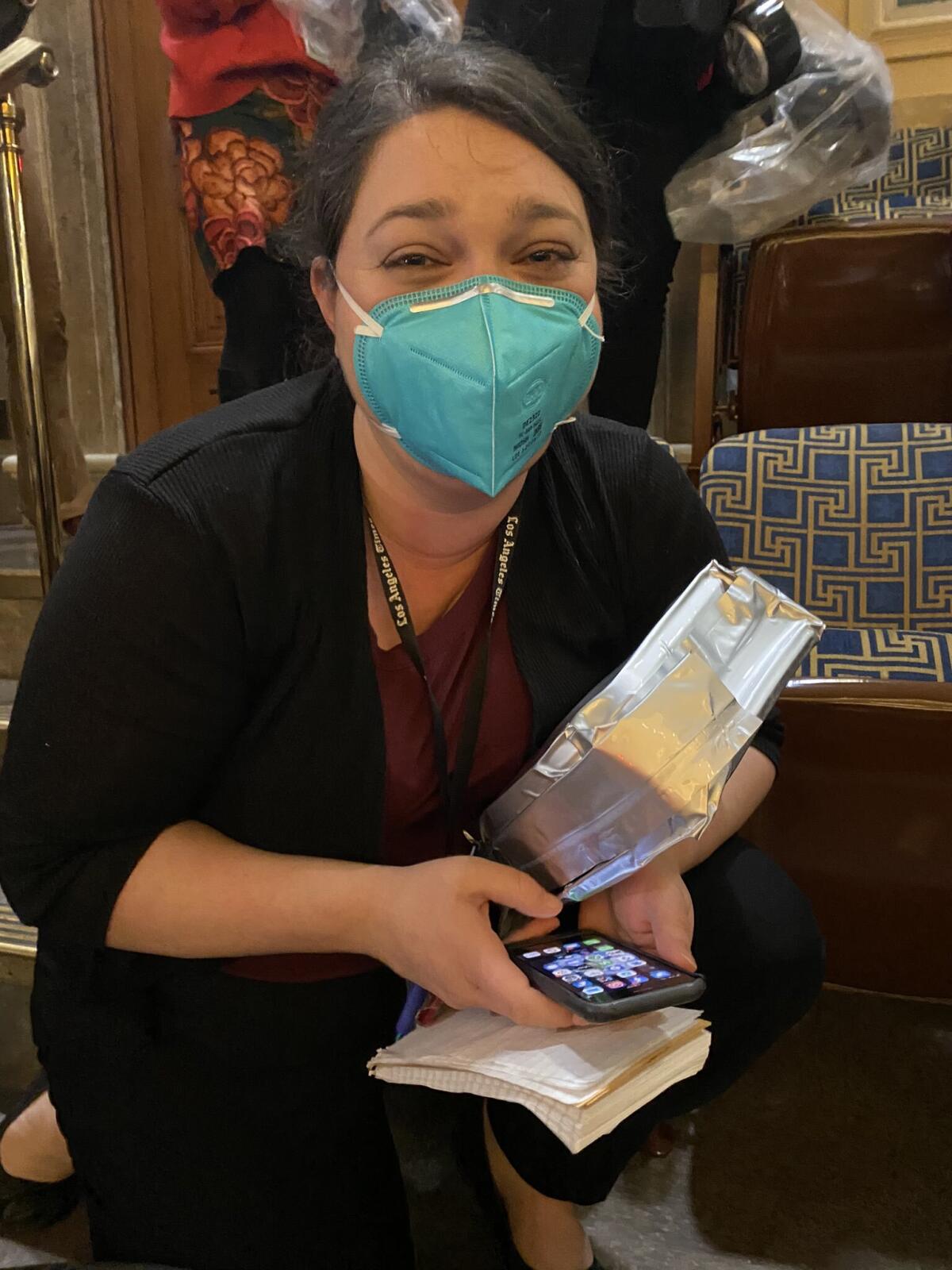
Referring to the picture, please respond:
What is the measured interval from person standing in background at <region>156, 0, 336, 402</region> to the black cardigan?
1.82 feet

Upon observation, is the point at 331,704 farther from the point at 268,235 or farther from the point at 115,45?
the point at 115,45

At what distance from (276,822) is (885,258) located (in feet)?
5.08

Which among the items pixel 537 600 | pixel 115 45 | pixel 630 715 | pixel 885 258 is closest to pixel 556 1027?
pixel 630 715

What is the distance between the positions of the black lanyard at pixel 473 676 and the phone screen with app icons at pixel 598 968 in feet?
0.49

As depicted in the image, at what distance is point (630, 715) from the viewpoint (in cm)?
66

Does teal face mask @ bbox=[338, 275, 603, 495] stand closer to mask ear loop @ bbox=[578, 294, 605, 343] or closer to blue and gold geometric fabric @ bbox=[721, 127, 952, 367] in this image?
mask ear loop @ bbox=[578, 294, 605, 343]

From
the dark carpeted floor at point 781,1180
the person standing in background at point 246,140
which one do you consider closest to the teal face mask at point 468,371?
the dark carpeted floor at point 781,1180

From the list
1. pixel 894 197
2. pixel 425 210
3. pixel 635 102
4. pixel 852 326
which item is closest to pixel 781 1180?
pixel 425 210

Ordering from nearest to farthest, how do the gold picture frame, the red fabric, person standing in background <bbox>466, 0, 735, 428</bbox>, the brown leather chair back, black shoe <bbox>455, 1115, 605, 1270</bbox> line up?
black shoe <bbox>455, 1115, 605, 1270</bbox> → the red fabric → person standing in background <bbox>466, 0, 735, 428</bbox> → the brown leather chair back → the gold picture frame

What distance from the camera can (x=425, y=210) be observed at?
2.40 ft

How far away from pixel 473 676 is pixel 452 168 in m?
0.39

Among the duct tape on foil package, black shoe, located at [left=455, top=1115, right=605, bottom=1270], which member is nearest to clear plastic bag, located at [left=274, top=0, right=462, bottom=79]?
the duct tape on foil package

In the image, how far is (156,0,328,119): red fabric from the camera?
130 cm

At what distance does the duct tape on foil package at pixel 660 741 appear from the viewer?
0.64 metres
